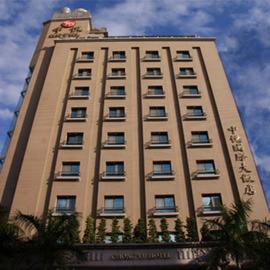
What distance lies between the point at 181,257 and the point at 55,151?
568 inches

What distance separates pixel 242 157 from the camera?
31.4m

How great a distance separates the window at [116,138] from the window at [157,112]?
3.73 meters

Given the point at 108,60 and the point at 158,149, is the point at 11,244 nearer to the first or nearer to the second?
the point at 158,149

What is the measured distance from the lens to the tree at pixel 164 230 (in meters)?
25.2

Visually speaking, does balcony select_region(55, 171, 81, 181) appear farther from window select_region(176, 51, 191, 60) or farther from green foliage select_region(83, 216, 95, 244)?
window select_region(176, 51, 191, 60)

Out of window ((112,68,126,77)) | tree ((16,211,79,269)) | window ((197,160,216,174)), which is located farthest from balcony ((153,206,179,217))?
window ((112,68,126,77))

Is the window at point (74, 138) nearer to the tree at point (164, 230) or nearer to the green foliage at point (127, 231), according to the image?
the green foliage at point (127, 231)

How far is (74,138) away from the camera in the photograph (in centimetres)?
3375

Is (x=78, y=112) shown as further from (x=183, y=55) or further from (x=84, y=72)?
(x=183, y=55)

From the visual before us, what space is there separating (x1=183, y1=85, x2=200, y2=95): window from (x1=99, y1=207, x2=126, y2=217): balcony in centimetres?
1433

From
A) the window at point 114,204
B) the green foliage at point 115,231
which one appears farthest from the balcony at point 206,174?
the green foliage at point 115,231

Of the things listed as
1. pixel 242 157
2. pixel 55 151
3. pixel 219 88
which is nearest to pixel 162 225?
pixel 242 157

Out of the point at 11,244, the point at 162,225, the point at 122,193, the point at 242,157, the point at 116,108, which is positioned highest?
the point at 116,108

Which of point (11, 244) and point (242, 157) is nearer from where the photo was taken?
point (11, 244)
